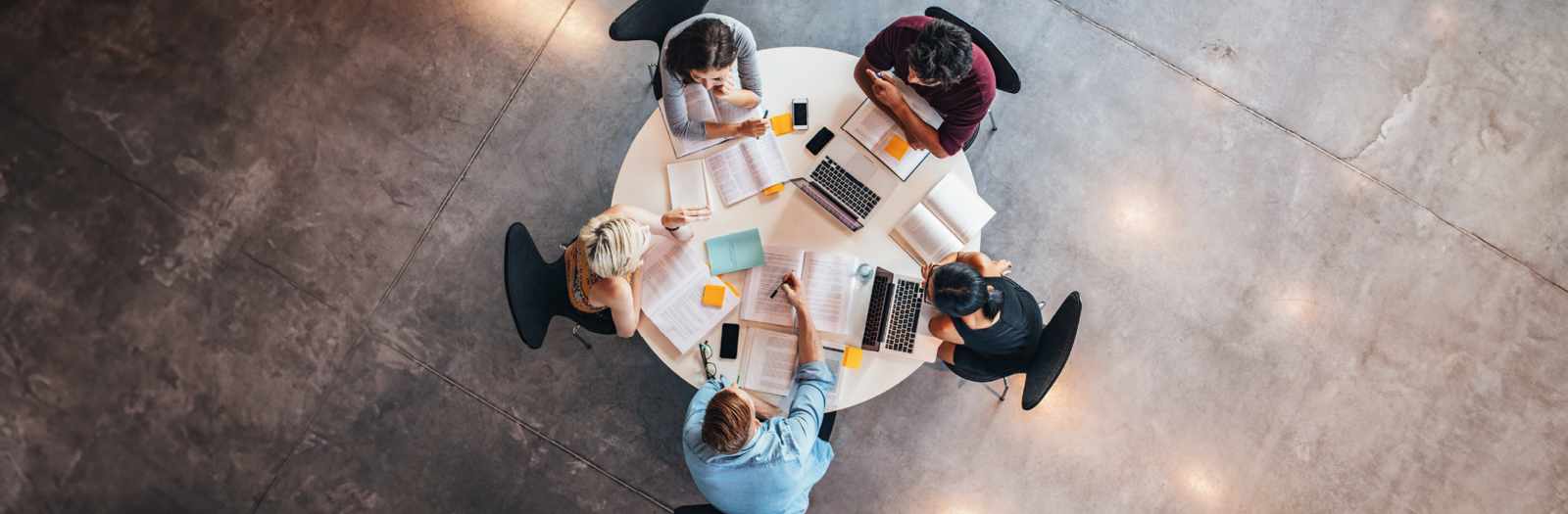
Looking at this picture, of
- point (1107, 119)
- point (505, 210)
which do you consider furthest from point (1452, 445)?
point (505, 210)

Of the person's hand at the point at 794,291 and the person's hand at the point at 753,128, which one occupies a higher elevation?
the person's hand at the point at 753,128

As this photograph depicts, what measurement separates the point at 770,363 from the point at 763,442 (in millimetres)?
327

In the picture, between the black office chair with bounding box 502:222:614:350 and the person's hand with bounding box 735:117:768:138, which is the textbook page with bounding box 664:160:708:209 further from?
the black office chair with bounding box 502:222:614:350

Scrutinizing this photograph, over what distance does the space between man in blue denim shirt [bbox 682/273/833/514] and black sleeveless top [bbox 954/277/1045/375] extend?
1.95ft

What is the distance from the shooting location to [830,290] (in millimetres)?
2705

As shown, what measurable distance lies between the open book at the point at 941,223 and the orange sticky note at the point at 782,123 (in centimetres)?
61

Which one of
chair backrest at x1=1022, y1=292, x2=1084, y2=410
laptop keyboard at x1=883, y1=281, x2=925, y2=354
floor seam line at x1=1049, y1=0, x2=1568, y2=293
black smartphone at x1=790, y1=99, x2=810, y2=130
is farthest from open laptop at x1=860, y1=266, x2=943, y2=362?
floor seam line at x1=1049, y1=0, x2=1568, y2=293

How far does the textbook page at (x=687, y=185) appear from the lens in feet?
9.07

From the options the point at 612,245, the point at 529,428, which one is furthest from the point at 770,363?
the point at 529,428

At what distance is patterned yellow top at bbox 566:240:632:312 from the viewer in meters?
2.65

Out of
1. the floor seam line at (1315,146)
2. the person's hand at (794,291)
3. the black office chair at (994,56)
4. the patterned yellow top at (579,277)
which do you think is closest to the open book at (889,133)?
the black office chair at (994,56)

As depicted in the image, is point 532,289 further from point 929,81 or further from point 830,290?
point 929,81

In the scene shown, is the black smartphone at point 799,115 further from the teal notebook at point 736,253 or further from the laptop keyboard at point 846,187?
the teal notebook at point 736,253

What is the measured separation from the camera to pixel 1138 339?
12.2 feet
